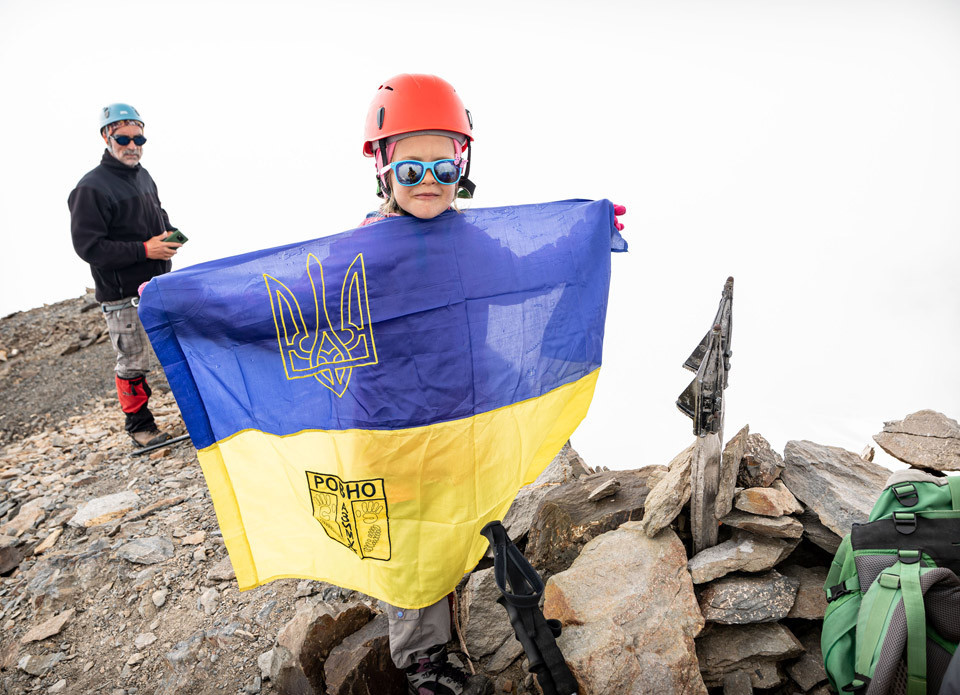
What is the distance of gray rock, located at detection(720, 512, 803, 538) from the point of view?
2963mm

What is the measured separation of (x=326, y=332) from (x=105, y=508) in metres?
3.79

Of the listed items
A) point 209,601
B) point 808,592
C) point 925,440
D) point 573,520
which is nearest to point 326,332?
point 573,520

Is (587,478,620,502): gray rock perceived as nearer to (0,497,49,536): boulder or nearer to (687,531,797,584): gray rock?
(687,531,797,584): gray rock

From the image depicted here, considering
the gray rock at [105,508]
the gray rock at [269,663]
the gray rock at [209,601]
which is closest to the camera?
the gray rock at [269,663]

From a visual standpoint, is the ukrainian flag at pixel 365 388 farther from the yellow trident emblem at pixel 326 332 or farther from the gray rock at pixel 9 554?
the gray rock at pixel 9 554

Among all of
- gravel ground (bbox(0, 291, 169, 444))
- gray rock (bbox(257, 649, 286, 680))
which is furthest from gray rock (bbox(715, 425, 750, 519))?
gravel ground (bbox(0, 291, 169, 444))

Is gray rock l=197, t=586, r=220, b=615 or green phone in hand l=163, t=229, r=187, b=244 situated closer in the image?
gray rock l=197, t=586, r=220, b=615

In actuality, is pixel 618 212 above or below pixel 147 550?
above

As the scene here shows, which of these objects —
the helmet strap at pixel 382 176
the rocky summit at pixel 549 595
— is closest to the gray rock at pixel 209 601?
the rocky summit at pixel 549 595

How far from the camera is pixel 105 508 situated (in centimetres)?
498

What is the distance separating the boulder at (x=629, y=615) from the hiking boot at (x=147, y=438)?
4.96 meters

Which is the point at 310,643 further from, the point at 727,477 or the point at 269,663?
the point at 727,477

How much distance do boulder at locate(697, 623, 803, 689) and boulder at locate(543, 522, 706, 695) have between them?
0.25 m

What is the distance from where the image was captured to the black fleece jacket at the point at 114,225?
17.3 feet
